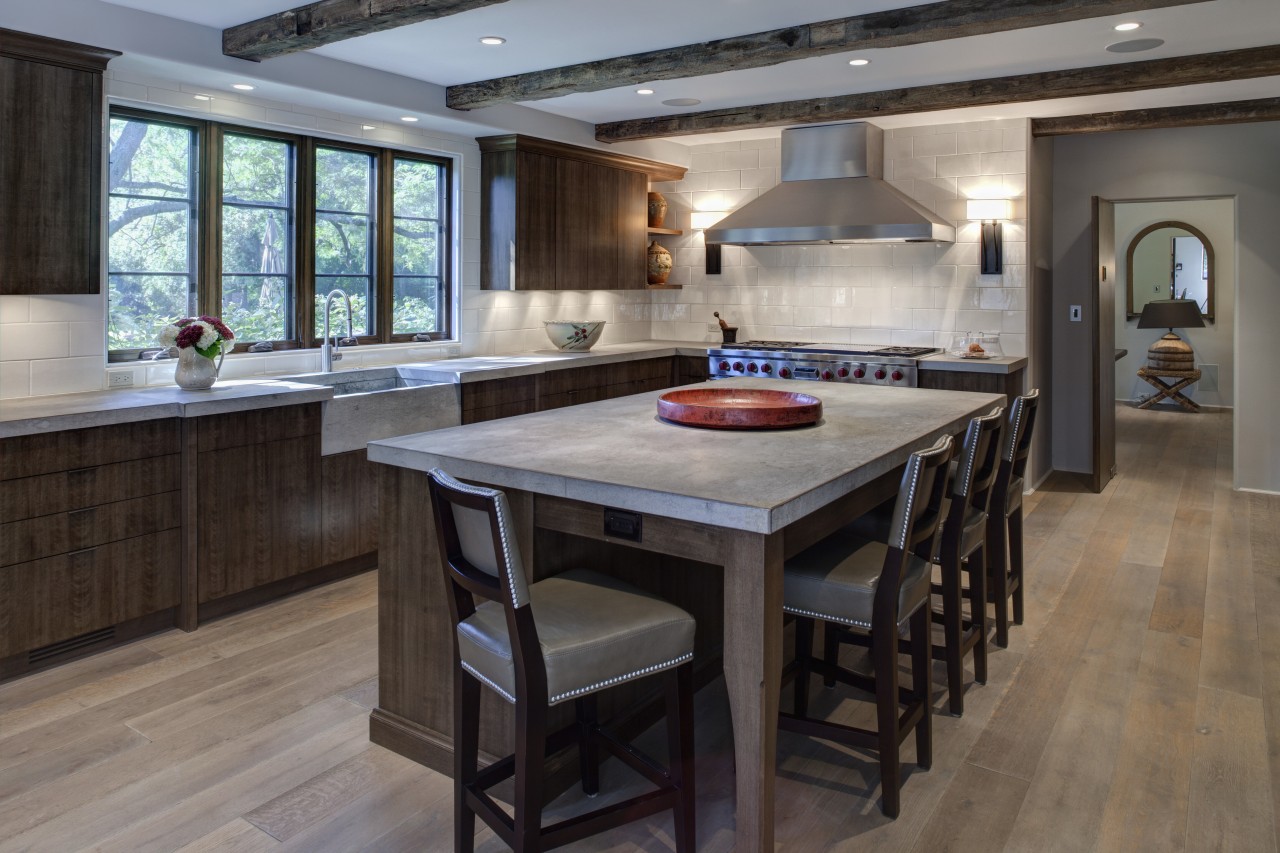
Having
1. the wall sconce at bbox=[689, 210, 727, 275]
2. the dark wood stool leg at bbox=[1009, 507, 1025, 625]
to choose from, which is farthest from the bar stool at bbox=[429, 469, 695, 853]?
the wall sconce at bbox=[689, 210, 727, 275]

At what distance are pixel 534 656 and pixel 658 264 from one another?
5.41 meters

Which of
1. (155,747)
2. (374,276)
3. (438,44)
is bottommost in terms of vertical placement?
(155,747)

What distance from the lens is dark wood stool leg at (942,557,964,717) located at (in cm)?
283

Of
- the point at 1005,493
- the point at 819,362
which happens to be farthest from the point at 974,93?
the point at 1005,493

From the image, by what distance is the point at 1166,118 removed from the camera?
5.61 meters

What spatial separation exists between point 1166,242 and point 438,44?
9.95 m

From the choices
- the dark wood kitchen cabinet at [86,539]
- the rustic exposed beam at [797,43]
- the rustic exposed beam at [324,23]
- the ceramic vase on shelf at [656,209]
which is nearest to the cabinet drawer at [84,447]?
the dark wood kitchen cabinet at [86,539]

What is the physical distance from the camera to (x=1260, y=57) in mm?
4340

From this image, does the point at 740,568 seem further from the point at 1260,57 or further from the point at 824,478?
the point at 1260,57

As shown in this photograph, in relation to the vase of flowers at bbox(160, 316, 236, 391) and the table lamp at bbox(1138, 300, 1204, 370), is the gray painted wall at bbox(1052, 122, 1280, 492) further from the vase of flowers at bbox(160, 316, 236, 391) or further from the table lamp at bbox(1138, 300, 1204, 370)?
the vase of flowers at bbox(160, 316, 236, 391)

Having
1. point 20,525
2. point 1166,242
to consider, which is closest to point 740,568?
point 20,525

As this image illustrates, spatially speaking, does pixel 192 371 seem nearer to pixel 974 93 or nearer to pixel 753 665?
pixel 753 665

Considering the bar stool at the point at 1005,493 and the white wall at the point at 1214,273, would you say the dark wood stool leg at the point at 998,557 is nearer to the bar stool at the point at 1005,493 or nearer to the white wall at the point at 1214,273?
the bar stool at the point at 1005,493

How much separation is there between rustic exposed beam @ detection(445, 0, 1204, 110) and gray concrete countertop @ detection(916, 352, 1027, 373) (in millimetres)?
2186
